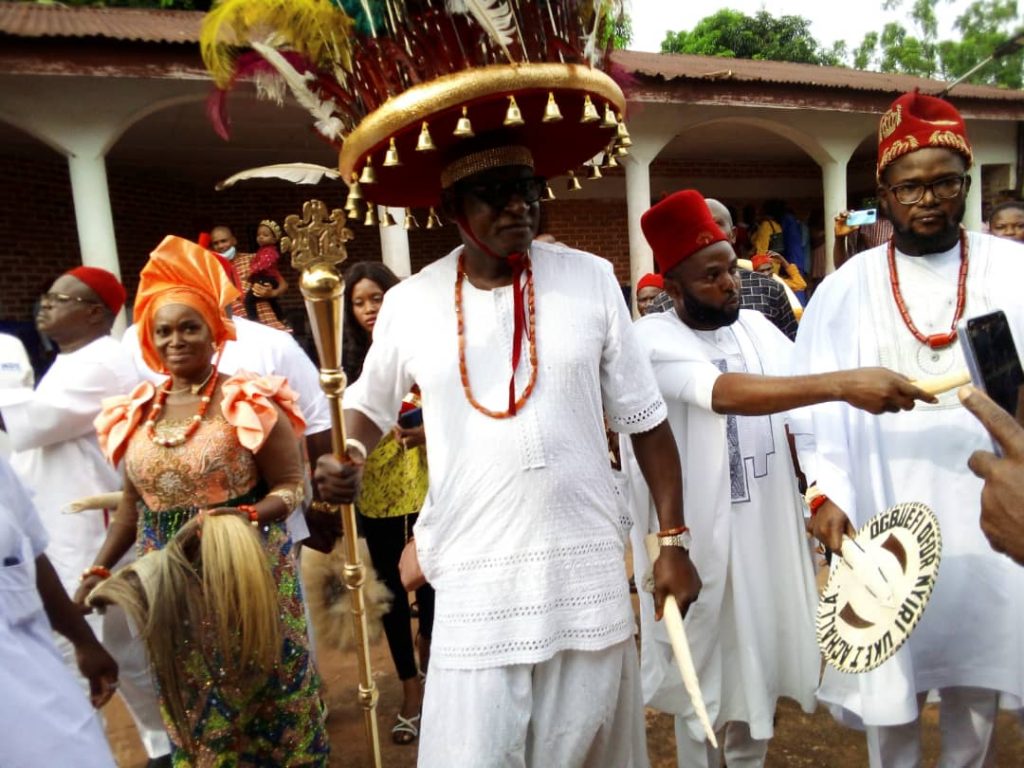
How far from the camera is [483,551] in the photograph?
1988 mm

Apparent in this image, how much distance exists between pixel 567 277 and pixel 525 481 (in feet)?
1.89

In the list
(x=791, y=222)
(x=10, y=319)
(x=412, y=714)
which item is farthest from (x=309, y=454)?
(x=791, y=222)

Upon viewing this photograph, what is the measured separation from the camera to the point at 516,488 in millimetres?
1976

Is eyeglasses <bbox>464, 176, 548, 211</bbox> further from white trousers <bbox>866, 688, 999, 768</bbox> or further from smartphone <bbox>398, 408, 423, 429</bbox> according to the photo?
white trousers <bbox>866, 688, 999, 768</bbox>

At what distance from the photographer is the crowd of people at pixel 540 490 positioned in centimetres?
198

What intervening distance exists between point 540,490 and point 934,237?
1.45 meters

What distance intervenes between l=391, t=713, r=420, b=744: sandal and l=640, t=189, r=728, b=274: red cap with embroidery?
2.38 meters

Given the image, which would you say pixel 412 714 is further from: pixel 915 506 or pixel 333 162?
pixel 333 162

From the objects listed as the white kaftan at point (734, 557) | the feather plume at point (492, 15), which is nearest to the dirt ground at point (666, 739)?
the white kaftan at point (734, 557)

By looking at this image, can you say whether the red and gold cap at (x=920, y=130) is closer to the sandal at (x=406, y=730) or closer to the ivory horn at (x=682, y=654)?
the ivory horn at (x=682, y=654)

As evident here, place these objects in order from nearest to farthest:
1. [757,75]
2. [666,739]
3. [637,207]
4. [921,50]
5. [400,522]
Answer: [666,739] → [400,522] → [757,75] → [637,207] → [921,50]

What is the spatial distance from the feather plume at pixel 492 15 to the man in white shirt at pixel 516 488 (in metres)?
0.29

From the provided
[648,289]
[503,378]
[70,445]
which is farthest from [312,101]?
[648,289]

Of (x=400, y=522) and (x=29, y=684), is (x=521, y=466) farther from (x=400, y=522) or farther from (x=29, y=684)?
(x=400, y=522)
